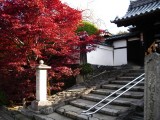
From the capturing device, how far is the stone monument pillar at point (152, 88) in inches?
228

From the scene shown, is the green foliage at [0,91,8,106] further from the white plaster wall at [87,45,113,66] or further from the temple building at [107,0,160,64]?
the temple building at [107,0,160,64]

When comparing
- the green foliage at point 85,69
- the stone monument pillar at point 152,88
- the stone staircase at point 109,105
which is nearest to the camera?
the stone monument pillar at point 152,88

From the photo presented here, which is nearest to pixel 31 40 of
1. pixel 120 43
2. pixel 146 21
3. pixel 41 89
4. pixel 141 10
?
pixel 41 89

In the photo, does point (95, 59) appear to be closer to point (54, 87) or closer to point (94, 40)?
point (94, 40)

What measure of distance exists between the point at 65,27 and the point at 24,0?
2282 mm

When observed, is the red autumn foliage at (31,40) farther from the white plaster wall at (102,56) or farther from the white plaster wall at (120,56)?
the white plaster wall at (120,56)

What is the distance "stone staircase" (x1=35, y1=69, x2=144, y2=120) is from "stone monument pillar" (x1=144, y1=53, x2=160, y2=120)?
145 cm

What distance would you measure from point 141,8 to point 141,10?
44cm

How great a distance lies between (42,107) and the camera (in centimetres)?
999

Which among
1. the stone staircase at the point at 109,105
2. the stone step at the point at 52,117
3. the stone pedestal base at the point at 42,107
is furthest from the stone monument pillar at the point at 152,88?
the stone pedestal base at the point at 42,107

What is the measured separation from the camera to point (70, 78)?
46.1 ft

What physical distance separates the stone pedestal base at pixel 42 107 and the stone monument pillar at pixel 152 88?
15.6 feet

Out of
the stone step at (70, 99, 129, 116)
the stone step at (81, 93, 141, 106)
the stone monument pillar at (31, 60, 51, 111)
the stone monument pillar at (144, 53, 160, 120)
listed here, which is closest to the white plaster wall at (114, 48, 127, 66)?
the stone step at (81, 93, 141, 106)

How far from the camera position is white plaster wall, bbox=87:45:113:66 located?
53.6ft
